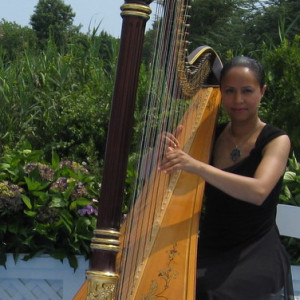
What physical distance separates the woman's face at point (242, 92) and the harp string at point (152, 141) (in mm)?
244

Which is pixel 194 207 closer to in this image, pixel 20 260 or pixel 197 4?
pixel 20 260

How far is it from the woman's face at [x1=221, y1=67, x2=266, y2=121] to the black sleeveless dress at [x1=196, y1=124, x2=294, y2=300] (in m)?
0.10

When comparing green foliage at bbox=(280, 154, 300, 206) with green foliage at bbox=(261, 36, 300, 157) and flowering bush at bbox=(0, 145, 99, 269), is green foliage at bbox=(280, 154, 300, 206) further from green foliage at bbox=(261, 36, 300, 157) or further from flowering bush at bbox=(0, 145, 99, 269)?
green foliage at bbox=(261, 36, 300, 157)

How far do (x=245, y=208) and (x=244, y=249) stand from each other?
15cm

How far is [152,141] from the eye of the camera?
1895mm

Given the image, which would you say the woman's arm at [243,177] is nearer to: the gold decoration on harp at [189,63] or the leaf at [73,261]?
the gold decoration on harp at [189,63]

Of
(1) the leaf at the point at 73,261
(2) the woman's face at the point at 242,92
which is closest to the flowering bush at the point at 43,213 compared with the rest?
(1) the leaf at the point at 73,261

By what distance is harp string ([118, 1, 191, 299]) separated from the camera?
68.1 inches

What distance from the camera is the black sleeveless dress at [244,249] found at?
2.17 meters

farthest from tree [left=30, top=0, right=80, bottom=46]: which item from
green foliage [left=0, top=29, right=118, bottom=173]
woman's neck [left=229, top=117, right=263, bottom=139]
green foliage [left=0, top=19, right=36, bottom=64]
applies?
woman's neck [left=229, top=117, right=263, bottom=139]

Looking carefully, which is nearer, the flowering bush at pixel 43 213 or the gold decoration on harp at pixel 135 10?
the gold decoration on harp at pixel 135 10

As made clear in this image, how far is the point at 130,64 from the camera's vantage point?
1487mm

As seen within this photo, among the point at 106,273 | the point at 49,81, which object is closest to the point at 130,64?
the point at 106,273

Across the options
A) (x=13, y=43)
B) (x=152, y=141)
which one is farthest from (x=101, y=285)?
(x=13, y=43)
